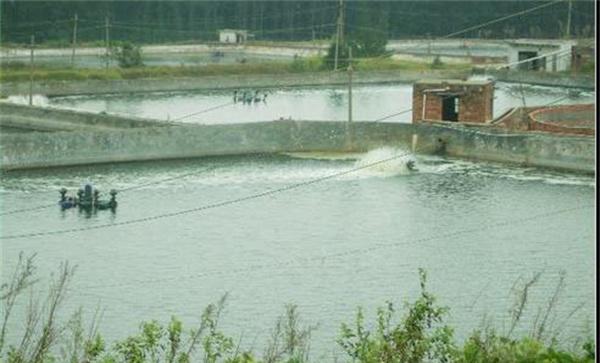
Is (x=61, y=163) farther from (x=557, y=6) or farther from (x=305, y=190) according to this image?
(x=557, y=6)

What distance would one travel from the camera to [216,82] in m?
37.5

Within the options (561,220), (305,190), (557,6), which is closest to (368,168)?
(305,190)

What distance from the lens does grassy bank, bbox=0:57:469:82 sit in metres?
36.6

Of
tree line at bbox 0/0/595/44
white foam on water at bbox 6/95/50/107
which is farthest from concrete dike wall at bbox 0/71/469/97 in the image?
tree line at bbox 0/0/595/44

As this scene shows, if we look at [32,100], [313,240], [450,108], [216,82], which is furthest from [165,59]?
[313,240]

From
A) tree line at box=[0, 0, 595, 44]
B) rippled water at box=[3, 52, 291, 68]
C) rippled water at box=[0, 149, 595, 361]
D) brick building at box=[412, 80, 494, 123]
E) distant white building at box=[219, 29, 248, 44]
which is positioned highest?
tree line at box=[0, 0, 595, 44]

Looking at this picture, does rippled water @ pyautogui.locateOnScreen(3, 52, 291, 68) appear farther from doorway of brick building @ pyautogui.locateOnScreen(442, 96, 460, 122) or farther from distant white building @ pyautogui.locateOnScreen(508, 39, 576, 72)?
doorway of brick building @ pyautogui.locateOnScreen(442, 96, 460, 122)

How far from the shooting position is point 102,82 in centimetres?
3541

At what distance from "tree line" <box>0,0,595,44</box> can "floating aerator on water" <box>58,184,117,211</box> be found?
1313 inches

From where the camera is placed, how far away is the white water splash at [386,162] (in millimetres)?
20000

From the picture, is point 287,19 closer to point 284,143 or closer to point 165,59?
point 165,59

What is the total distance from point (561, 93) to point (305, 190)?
749 inches

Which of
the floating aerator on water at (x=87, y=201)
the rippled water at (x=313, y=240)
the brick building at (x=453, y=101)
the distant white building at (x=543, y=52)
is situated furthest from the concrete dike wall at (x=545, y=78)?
the floating aerator on water at (x=87, y=201)

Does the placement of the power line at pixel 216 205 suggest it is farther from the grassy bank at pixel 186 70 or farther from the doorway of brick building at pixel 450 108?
the grassy bank at pixel 186 70
